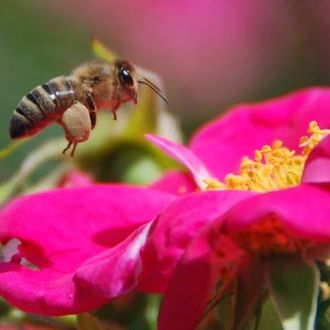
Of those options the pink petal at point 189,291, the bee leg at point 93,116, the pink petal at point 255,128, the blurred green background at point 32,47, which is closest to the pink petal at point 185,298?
the pink petal at point 189,291

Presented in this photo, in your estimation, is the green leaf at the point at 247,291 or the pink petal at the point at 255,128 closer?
the green leaf at the point at 247,291

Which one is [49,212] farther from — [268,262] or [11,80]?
[11,80]

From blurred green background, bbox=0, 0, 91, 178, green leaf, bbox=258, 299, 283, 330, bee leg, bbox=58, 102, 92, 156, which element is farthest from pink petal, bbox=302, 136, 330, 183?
blurred green background, bbox=0, 0, 91, 178

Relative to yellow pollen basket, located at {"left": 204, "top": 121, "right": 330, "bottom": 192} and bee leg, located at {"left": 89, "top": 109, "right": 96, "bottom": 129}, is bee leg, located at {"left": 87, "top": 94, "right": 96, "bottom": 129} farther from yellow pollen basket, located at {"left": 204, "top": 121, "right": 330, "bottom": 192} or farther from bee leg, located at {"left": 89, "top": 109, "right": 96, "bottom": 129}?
yellow pollen basket, located at {"left": 204, "top": 121, "right": 330, "bottom": 192}

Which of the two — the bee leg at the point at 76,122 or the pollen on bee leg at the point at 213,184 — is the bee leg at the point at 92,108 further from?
the pollen on bee leg at the point at 213,184

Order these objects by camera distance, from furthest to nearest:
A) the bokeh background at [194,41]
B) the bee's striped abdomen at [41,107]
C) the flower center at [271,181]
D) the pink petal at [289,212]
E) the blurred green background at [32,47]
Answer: the bokeh background at [194,41] < the blurred green background at [32,47] < the bee's striped abdomen at [41,107] < the flower center at [271,181] < the pink petal at [289,212]

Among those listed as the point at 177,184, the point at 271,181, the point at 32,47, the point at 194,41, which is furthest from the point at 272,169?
the point at 194,41

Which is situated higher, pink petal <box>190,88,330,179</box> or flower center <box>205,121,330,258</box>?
flower center <box>205,121,330,258</box>
